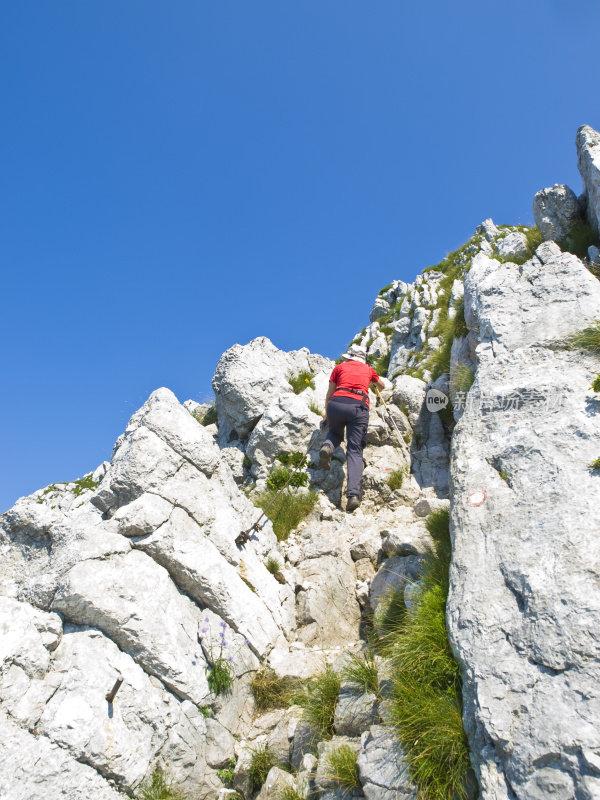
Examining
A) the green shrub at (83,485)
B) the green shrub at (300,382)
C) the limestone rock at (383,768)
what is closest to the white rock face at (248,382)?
the green shrub at (300,382)

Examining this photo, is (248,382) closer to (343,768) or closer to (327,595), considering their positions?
(327,595)

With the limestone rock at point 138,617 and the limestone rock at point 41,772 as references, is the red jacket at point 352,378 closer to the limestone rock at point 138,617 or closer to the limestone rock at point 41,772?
the limestone rock at point 138,617

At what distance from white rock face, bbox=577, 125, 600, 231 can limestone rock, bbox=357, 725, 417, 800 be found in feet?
39.3

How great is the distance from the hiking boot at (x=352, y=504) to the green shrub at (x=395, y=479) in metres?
1.02

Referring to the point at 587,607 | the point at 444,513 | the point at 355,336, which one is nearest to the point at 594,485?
the point at 587,607

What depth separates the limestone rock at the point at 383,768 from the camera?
4.82 metres

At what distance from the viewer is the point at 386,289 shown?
33656 mm

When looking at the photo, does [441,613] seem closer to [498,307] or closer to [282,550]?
[282,550]

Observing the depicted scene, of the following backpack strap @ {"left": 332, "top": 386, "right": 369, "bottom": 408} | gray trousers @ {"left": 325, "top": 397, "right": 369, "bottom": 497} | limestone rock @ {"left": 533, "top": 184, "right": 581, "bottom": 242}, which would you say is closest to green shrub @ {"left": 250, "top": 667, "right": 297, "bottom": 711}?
gray trousers @ {"left": 325, "top": 397, "right": 369, "bottom": 497}

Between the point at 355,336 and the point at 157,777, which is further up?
the point at 355,336

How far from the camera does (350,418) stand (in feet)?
40.9

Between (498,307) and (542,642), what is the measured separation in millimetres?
7134

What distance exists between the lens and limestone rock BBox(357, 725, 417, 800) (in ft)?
15.8

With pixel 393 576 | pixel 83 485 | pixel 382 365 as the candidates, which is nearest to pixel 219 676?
pixel 393 576
